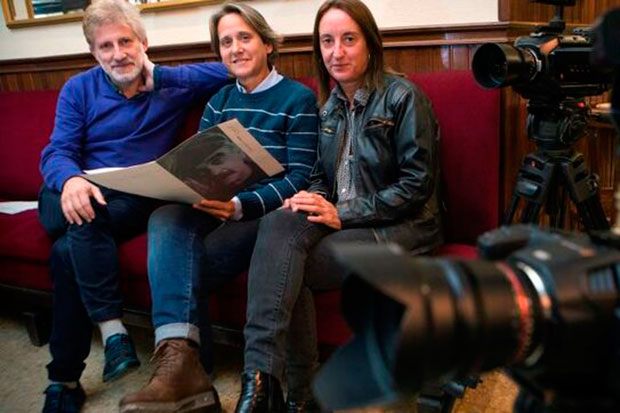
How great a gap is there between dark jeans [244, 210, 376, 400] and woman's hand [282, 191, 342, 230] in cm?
2

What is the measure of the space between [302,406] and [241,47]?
3.40 feet

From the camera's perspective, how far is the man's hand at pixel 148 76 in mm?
1989

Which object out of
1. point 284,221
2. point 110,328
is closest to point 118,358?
point 110,328

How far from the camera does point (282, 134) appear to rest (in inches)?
69.4

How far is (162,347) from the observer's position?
1459 mm

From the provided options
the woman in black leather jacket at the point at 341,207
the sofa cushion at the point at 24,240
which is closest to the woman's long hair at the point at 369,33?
the woman in black leather jacket at the point at 341,207

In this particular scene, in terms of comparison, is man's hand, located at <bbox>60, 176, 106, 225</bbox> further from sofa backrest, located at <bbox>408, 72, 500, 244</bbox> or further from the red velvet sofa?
sofa backrest, located at <bbox>408, 72, 500, 244</bbox>

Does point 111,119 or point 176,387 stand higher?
point 111,119

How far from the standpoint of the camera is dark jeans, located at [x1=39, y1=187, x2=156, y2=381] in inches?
65.1

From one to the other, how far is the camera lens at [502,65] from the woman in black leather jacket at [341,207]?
6.5 inches

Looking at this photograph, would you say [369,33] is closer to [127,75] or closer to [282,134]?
[282,134]

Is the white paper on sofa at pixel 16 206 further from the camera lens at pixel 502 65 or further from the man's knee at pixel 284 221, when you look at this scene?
the camera lens at pixel 502 65

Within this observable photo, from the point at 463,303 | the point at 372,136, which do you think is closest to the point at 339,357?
the point at 463,303

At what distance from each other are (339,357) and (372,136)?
94cm
